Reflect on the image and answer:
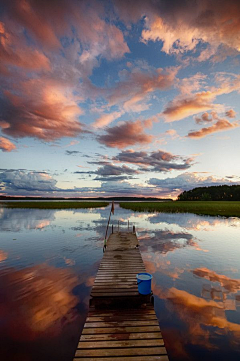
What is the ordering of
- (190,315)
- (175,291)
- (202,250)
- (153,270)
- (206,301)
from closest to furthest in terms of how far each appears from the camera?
(190,315)
(206,301)
(175,291)
(153,270)
(202,250)

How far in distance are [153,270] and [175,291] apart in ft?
9.68

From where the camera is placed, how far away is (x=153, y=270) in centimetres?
1266

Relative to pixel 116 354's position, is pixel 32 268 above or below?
below

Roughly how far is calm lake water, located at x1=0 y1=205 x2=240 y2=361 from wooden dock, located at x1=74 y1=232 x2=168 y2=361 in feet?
3.73

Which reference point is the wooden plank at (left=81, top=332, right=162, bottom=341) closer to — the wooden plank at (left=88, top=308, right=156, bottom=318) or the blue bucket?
the wooden plank at (left=88, top=308, right=156, bottom=318)

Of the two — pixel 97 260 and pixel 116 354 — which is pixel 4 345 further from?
pixel 97 260

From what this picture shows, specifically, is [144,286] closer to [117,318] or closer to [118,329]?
[117,318]

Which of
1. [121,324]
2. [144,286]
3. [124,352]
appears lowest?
[121,324]

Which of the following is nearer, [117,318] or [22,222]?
[117,318]

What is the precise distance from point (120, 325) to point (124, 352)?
3.95 ft

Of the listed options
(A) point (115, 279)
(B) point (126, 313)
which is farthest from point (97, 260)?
(B) point (126, 313)

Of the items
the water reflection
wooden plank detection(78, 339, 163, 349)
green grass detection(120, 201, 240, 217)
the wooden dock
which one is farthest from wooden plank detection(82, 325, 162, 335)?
green grass detection(120, 201, 240, 217)

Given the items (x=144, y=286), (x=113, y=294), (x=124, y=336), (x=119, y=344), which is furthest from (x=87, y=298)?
(x=119, y=344)

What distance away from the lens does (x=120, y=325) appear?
6.10 m
